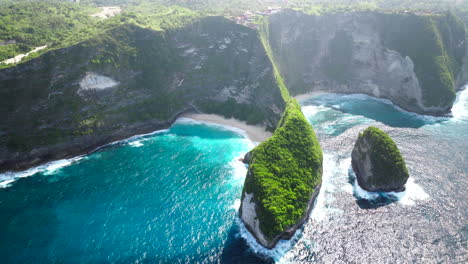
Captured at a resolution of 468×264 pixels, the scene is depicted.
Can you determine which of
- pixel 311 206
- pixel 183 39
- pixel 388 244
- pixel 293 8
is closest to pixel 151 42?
pixel 183 39

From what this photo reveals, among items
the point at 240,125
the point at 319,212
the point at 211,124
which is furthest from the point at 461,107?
the point at 211,124

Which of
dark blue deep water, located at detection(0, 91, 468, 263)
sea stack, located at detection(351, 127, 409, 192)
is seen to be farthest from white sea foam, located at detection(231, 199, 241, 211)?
sea stack, located at detection(351, 127, 409, 192)

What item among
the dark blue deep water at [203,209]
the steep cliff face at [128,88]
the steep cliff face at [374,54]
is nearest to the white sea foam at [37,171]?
the dark blue deep water at [203,209]

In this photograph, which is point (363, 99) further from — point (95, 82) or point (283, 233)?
point (95, 82)

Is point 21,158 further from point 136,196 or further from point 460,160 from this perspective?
point 460,160

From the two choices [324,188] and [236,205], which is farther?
[324,188]
